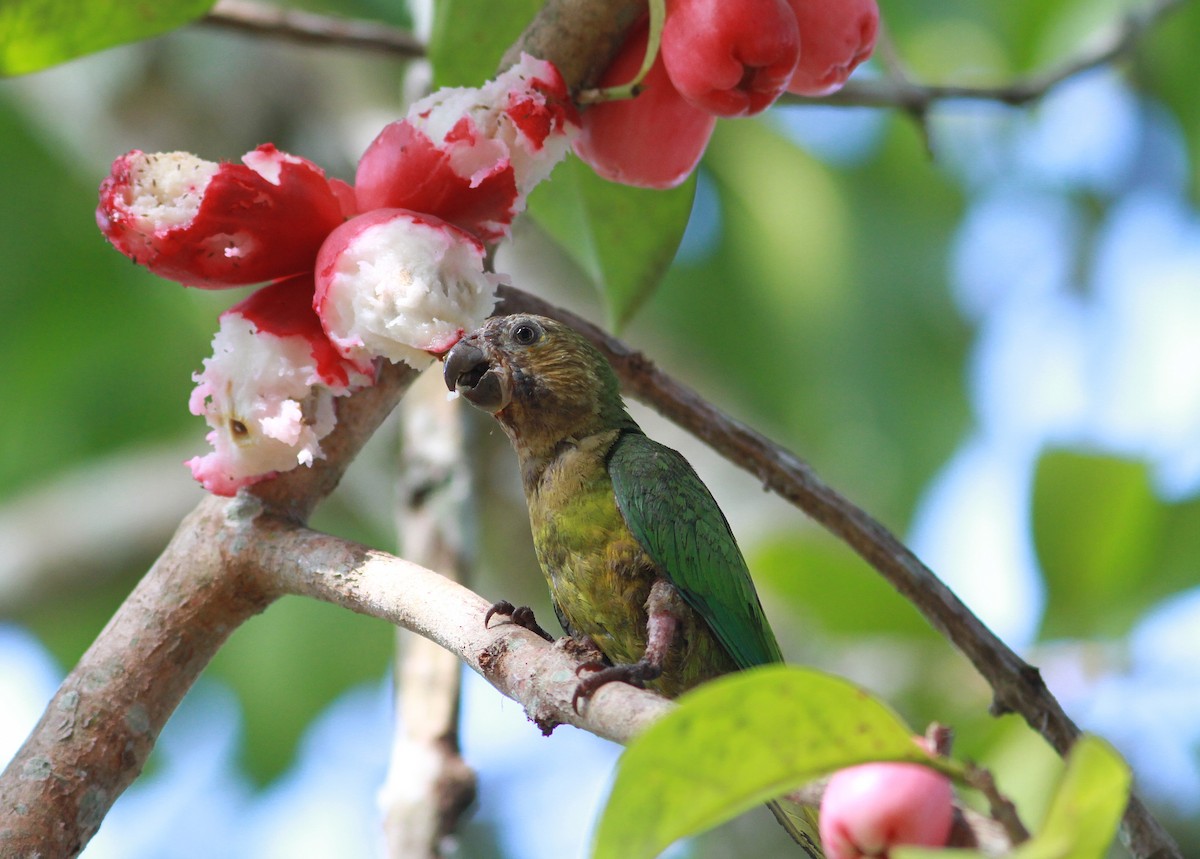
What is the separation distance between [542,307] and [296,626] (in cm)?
471

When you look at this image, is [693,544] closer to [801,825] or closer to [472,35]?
[801,825]

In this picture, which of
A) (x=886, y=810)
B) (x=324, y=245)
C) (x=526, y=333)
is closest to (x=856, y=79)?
(x=526, y=333)

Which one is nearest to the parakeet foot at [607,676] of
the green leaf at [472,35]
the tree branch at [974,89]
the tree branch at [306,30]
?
the green leaf at [472,35]

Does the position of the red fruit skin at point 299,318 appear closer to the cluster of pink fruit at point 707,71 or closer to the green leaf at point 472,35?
the cluster of pink fruit at point 707,71

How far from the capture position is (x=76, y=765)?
1853 mm

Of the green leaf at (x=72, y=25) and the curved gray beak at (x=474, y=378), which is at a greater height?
the green leaf at (x=72, y=25)

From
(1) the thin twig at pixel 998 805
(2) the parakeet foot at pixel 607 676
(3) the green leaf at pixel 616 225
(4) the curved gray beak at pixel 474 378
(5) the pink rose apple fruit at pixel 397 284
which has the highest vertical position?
(3) the green leaf at pixel 616 225

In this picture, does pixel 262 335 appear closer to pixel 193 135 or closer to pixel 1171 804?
pixel 193 135

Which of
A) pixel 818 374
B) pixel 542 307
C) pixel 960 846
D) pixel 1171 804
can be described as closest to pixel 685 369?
pixel 818 374

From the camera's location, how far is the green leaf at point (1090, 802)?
1.13 meters

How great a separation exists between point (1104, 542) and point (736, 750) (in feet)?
12.2

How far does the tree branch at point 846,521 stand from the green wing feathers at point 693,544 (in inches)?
18.7

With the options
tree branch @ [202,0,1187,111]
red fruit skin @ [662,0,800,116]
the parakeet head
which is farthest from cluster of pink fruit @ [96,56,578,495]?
tree branch @ [202,0,1187,111]

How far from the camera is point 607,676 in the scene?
5.90 feet
